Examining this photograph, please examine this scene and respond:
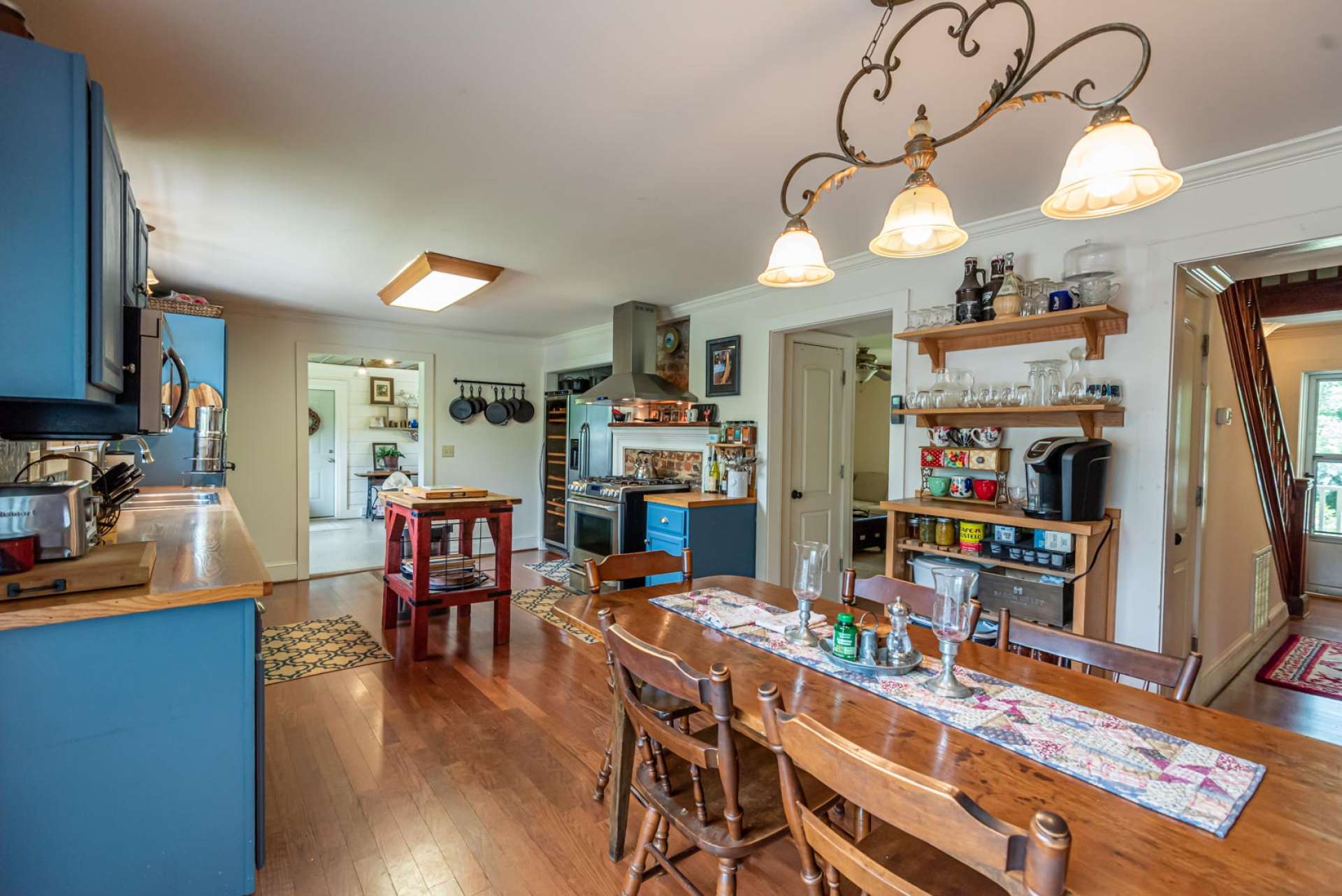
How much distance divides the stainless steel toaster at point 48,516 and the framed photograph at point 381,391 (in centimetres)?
785

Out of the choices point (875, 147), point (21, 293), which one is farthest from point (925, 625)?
point (21, 293)

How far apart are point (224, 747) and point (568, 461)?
456 centimetres

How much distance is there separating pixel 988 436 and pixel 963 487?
263 mm

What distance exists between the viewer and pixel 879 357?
699 centimetres

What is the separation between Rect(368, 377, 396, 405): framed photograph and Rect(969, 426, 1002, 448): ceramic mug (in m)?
8.41

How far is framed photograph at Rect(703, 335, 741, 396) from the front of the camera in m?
4.31

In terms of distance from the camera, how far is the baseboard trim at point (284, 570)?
5.14 metres

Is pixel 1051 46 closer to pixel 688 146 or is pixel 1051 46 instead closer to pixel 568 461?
pixel 688 146

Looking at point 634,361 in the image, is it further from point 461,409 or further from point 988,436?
point 988,436

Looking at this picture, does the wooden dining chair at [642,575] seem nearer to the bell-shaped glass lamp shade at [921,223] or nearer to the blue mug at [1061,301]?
the bell-shaped glass lamp shade at [921,223]

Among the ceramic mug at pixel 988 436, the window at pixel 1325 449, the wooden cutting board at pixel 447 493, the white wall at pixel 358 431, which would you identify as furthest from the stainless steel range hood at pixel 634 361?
the window at pixel 1325 449

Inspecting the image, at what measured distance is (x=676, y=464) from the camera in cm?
507

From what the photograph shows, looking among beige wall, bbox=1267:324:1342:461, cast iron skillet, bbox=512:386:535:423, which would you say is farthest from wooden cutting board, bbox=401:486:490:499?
beige wall, bbox=1267:324:1342:461

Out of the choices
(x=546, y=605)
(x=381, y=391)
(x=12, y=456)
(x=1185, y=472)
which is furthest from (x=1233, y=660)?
(x=381, y=391)
